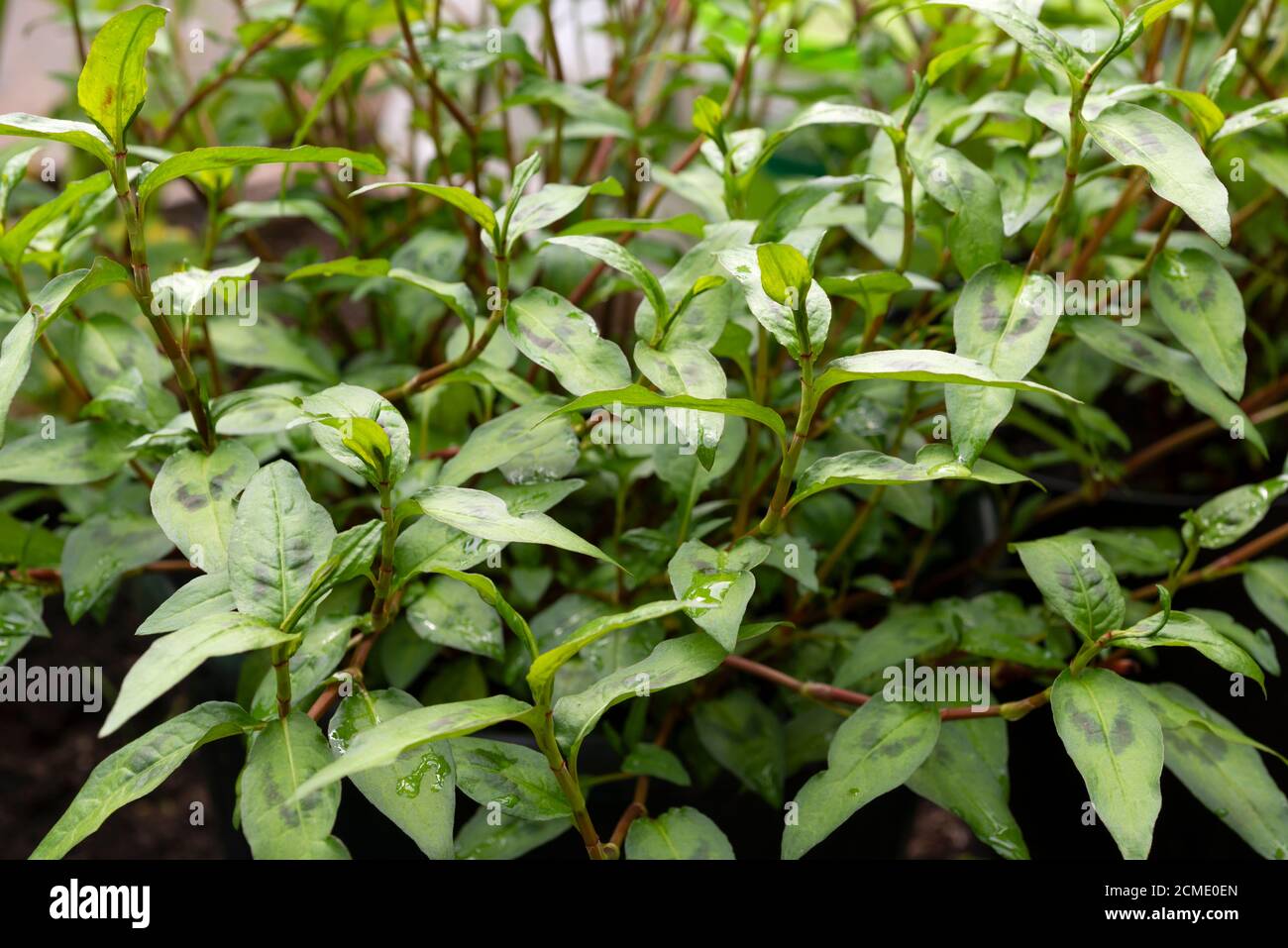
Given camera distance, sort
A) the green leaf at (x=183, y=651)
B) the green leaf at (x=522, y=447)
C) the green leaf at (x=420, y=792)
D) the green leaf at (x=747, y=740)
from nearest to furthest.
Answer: the green leaf at (x=183, y=651) < the green leaf at (x=420, y=792) < the green leaf at (x=522, y=447) < the green leaf at (x=747, y=740)

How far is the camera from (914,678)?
2.17 ft

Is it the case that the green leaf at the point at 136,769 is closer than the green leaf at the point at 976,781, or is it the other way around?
the green leaf at the point at 136,769

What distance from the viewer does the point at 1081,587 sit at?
0.58 metres

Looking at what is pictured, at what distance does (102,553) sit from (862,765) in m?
0.45

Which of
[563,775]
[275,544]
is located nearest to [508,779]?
[563,775]

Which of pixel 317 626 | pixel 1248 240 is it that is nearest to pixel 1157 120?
pixel 317 626

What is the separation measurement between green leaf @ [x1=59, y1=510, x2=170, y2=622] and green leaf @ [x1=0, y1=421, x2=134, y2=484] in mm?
37

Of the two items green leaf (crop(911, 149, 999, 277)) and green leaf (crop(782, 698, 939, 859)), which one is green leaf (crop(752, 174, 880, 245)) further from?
green leaf (crop(782, 698, 939, 859))

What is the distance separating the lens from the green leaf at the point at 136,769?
472 mm

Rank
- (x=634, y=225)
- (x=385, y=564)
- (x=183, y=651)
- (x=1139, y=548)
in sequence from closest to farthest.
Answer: (x=183, y=651) → (x=385, y=564) → (x=634, y=225) → (x=1139, y=548)

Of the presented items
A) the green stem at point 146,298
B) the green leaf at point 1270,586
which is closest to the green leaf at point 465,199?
the green stem at point 146,298

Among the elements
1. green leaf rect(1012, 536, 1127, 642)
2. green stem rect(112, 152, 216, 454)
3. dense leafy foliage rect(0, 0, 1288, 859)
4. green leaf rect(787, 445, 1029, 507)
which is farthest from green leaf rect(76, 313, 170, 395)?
green leaf rect(1012, 536, 1127, 642)

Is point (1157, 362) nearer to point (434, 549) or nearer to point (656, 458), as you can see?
point (656, 458)

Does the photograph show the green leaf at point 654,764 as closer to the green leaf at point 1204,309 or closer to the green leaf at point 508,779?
the green leaf at point 508,779
